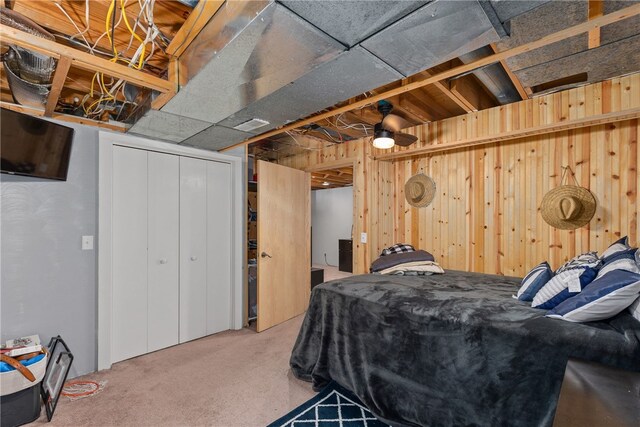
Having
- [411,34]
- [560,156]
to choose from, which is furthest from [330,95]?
[560,156]

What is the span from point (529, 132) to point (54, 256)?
13.2 ft

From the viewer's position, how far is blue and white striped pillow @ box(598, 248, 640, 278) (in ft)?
4.75

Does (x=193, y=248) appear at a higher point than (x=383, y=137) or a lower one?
lower

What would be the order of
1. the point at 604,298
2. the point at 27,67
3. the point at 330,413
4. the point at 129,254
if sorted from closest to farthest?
the point at 604,298, the point at 27,67, the point at 330,413, the point at 129,254

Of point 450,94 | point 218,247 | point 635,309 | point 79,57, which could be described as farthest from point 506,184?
point 79,57

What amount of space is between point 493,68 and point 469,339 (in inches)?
77.5

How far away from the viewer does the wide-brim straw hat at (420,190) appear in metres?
3.48

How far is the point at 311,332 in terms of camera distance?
2.43m

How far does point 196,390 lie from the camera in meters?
2.24

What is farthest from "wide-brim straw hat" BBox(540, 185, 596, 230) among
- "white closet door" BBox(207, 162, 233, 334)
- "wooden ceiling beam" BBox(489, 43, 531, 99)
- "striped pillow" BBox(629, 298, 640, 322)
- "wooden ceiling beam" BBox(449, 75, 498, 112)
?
"white closet door" BBox(207, 162, 233, 334)

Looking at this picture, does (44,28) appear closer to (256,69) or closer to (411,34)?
(256,69)

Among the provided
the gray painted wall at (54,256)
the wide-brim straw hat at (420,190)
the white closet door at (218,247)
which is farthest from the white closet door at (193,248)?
the wide-brim straw hat at (420,190)

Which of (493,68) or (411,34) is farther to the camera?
(493,68)

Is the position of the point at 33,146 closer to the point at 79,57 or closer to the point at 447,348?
the point at 79,57
